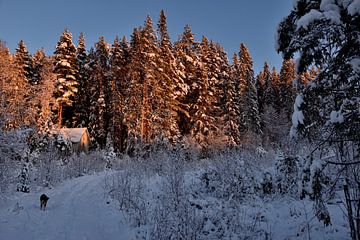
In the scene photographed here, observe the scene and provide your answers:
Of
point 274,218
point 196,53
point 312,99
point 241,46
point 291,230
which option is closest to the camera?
point 312,99

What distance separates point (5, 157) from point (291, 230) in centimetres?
851

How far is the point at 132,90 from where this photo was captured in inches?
1232

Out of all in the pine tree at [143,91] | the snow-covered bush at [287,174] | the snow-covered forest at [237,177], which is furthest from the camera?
the pine tree at [143,91]

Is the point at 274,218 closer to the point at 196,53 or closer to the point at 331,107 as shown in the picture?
the point at 331,107

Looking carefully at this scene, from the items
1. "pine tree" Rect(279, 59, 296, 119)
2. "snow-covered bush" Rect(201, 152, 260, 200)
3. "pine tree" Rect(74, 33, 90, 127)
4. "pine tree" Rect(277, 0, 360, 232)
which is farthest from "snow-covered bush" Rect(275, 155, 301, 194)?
"pine tree" Rect(279, 59, 296, 119)

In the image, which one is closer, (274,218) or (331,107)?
(331,107)

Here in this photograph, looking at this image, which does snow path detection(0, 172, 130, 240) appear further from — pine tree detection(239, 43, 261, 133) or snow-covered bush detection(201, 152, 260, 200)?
pine tree detection(239, 43, 261, 133)

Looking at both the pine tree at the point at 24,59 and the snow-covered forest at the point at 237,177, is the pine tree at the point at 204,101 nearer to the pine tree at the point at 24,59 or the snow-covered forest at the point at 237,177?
the snow-covered forest at the point at 237,177

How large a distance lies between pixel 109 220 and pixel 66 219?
48.6 inches

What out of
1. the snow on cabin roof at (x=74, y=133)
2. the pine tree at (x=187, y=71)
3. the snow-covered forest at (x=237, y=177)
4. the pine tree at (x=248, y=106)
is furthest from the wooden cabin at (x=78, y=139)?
the pine tree at (x=248, y=106)

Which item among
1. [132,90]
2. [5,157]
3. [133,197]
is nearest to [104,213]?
[133,197]

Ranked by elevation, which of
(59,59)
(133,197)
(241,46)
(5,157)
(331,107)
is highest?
(241,46)

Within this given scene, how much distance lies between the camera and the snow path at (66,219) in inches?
257

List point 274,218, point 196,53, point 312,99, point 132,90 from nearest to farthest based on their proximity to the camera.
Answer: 1. point 312,99
2. point 274,218
3. point 132,90
4. point 196,53
